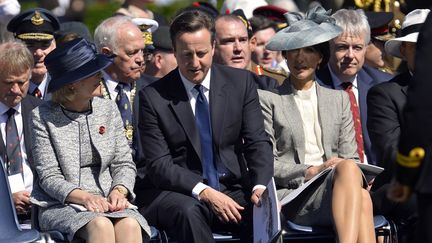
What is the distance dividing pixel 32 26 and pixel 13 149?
1628 millimetres

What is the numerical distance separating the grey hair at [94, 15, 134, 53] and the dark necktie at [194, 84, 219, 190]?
1.04 meters

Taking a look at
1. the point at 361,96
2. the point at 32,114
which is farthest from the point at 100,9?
the point at 32,114

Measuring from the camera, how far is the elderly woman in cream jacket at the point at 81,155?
7125 mm

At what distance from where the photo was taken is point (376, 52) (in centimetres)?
988

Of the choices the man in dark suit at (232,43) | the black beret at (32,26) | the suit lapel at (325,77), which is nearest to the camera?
the suit lapel at (325,77)

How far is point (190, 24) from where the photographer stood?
25.4ft

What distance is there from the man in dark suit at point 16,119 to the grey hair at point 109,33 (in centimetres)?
88

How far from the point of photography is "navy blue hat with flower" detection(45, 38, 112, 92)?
24.1 ft

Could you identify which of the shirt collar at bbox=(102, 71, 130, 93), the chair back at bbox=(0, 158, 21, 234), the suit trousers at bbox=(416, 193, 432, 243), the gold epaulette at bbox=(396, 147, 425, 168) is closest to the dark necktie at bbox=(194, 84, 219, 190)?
the shirt collar at bbox=(102, 71, 130, 93)

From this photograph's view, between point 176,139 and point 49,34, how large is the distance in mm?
1872

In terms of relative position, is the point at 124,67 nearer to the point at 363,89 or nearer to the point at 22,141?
the point at 22,141

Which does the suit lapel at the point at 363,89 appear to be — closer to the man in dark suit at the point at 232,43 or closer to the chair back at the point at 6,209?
the man in dark suit at the point at 232,43

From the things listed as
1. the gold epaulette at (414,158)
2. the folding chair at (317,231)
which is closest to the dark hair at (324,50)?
the folding chair at (317,231)

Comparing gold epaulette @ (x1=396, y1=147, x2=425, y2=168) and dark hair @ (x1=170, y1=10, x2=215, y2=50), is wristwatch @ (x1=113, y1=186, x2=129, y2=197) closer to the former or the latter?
dark hair @ (x1=170, y1=10, x2=215, y2=50)
